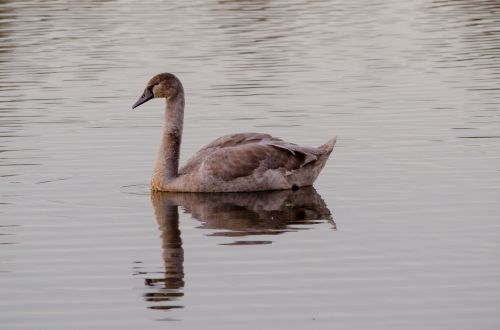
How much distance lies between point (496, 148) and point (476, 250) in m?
5.86

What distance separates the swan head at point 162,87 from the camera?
59.8 ft

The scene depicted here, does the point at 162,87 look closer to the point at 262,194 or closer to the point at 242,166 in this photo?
the point at 242,166

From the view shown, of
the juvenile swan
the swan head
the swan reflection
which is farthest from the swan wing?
the swan head

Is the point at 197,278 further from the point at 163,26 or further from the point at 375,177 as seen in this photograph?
the point at 163,26

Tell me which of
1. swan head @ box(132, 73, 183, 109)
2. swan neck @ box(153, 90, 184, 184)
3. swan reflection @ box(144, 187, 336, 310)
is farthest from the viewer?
swan head @ box(132, 73, 183, 109)

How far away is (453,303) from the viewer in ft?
37.5

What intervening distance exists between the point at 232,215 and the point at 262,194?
1.59 metres

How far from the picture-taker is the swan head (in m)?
18.2

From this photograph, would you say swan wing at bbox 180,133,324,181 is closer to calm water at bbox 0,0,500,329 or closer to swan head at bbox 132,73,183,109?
calm water at bbox 0,0,500,329

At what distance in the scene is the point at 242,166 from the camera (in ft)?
56.5

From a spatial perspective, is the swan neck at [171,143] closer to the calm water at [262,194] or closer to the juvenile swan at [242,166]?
the juvenile swan at [242,166]

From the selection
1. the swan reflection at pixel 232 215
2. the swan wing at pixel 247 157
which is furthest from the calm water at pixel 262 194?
the swan wing at pixel 247 157

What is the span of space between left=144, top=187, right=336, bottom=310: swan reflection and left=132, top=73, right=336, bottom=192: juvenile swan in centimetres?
11

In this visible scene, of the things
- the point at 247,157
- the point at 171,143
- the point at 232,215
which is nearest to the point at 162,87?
the point at 171,143
